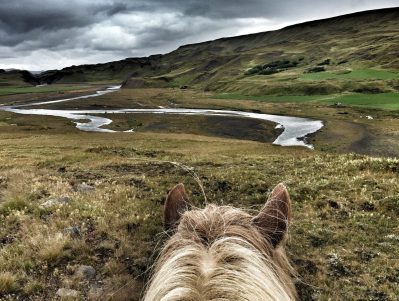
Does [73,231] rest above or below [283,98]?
above

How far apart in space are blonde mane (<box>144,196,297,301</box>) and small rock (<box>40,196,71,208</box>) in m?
9.17

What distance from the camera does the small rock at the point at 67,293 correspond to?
6.76 m

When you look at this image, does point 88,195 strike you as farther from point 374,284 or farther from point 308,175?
point 308,175

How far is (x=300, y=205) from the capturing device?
1321 centimetres

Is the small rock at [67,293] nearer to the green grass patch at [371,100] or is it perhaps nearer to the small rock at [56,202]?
the small rock at [56,202]

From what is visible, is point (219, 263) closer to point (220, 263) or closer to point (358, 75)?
point (220, 263)

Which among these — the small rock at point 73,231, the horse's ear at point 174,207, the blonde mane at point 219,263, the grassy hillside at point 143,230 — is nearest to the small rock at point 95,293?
the grassy hillside at point 143,230

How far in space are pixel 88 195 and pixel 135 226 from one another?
3399mm

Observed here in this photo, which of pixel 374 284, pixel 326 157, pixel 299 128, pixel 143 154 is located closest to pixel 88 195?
pixel 374 284

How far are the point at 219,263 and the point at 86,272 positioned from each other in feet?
19.4

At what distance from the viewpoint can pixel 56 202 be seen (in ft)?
37.9

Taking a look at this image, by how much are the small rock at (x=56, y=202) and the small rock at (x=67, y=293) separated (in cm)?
459

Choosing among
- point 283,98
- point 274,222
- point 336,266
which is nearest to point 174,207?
point 274,222

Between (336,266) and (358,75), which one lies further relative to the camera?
(358,75)
